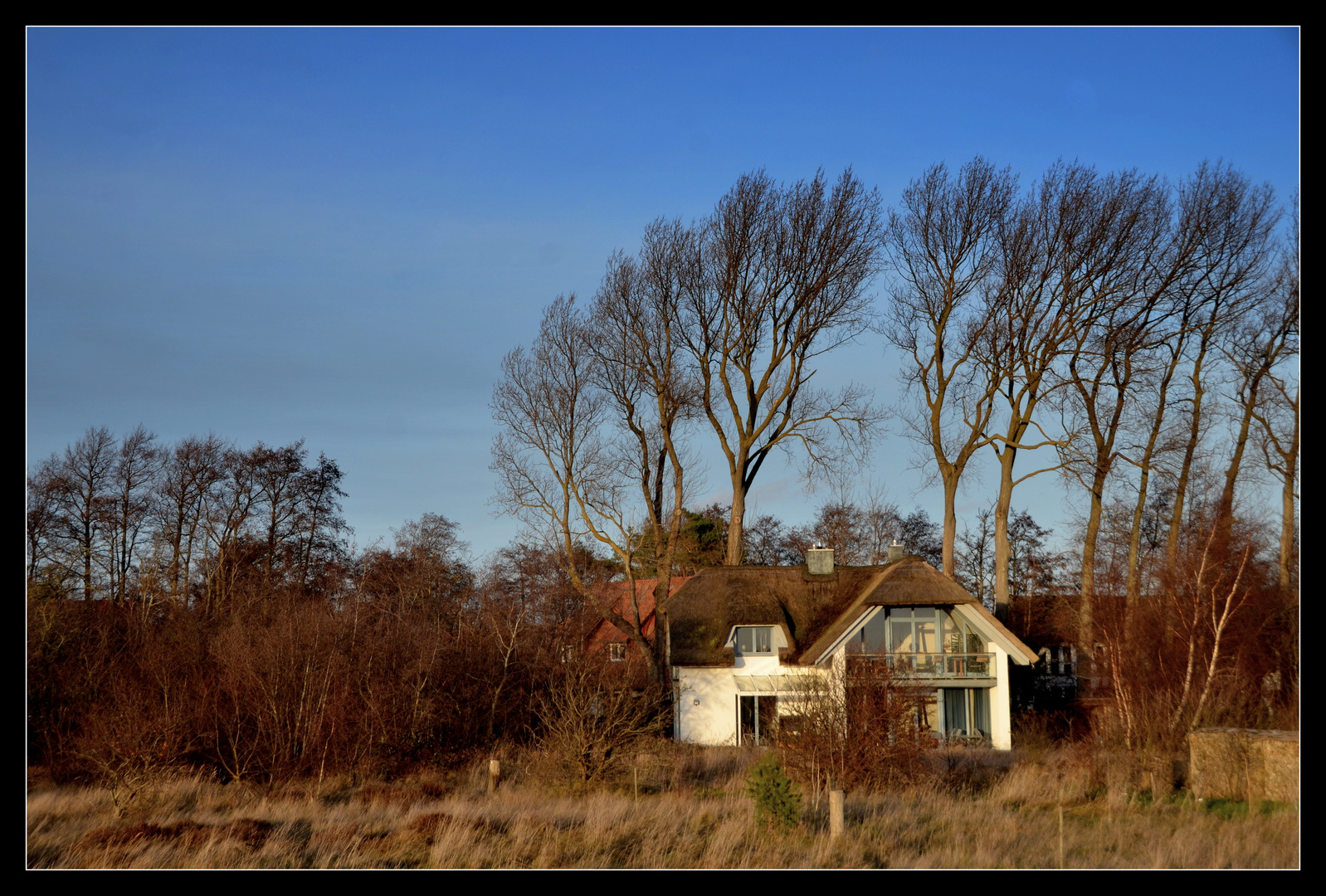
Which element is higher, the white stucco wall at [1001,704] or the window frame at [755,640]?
the window frame at [755,640]

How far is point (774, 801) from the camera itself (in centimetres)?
1300

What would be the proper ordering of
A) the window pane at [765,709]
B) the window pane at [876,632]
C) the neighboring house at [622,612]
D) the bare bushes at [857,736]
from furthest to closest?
the neighboring house at [622,612] → the window pane at [765,709] → the window pane at [876,632] → the bare bushes at [857,736]

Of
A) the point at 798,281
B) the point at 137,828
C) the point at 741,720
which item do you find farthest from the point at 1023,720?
the point at 137,828

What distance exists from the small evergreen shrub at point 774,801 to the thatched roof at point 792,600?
550 inches

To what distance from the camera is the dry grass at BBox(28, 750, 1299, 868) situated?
11656mm

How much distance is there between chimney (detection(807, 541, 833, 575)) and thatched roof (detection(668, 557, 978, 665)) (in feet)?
0.65

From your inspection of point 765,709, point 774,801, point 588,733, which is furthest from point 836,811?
point 765,709

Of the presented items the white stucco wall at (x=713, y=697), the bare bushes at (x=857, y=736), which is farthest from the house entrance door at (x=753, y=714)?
the bare bushes at (x=857, y=736)

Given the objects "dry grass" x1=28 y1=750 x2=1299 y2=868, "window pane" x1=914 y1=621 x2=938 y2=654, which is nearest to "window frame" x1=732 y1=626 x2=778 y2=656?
"window pane" x1=914 y1=621 x2=938 y2=654

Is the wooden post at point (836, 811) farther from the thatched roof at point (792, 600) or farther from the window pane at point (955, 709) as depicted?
the window pane at point (955, 709)

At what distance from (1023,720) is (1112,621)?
17.2 ft

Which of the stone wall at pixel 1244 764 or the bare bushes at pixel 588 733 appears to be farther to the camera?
the bare bushes at pixel 588 733

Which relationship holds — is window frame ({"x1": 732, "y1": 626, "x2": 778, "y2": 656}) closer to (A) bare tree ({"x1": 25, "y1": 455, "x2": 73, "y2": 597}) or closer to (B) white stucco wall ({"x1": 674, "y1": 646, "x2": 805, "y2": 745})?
(B) white stucco wall ({"x1": 674, "y1": 646, "x2": 805, "y2": 745})

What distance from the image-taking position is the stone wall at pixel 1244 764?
50.7 ft
